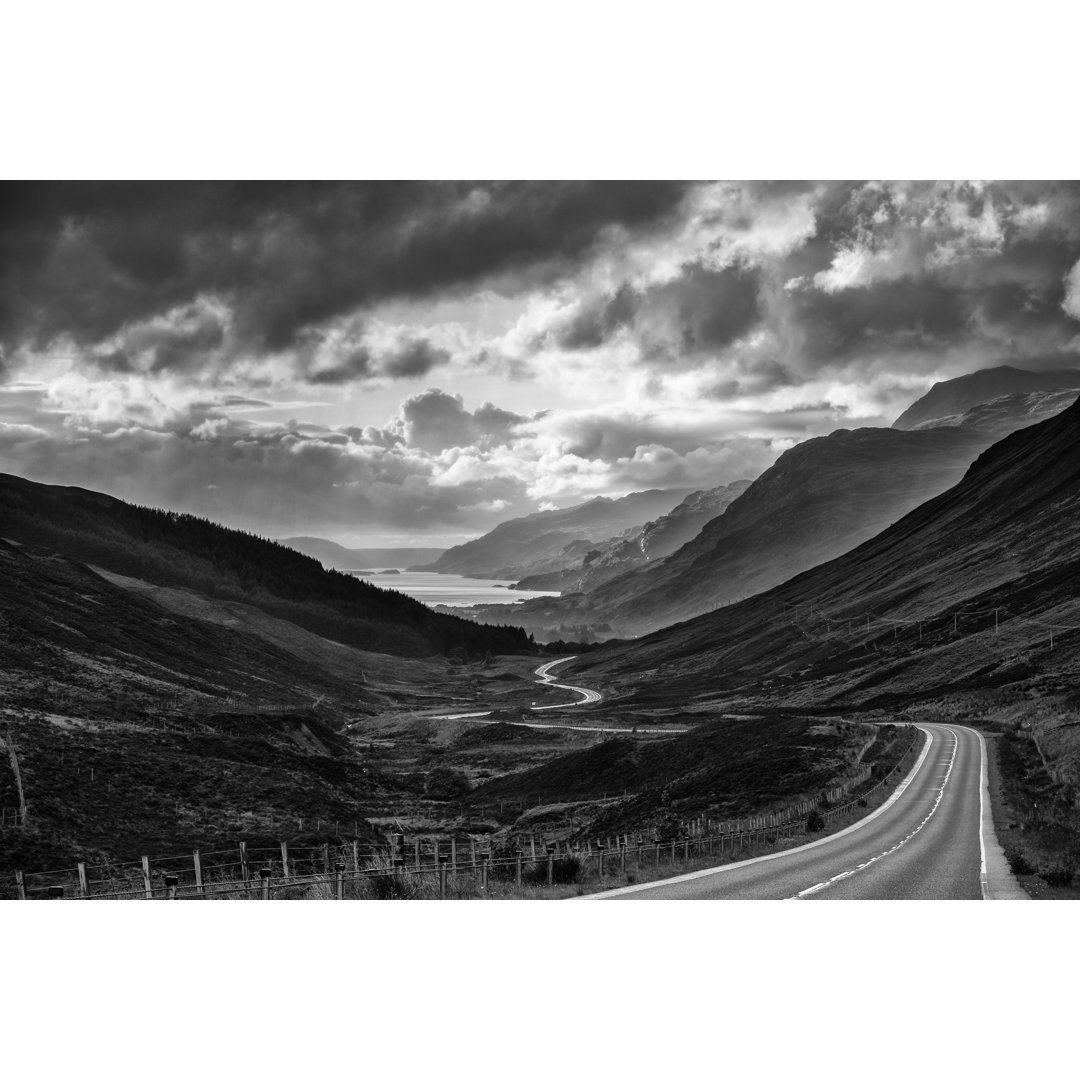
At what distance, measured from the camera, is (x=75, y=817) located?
150 feet

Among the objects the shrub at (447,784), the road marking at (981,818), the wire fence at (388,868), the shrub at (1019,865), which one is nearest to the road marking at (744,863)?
the wire fence at (388,868)

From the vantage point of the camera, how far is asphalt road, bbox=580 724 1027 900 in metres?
26.0

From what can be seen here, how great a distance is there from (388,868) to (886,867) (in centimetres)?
1678

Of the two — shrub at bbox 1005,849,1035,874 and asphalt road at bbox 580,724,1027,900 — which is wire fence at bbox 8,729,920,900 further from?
shrub at bbox 1005,849,1035,874

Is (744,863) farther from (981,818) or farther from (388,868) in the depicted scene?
(981,818)

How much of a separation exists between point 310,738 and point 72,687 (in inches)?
1065

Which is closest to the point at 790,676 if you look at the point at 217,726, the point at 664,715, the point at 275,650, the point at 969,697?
the point at 664,715

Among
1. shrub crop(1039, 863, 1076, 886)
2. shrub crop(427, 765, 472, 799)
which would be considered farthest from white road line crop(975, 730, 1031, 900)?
shrub crop(427, 765, 472, 799)

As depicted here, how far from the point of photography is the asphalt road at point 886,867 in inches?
1024

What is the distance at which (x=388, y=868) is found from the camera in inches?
1117

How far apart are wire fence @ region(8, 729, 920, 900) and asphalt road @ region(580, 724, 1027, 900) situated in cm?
278

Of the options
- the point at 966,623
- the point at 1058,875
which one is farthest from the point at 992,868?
the point at 966,623

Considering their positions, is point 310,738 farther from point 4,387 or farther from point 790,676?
point 790,676

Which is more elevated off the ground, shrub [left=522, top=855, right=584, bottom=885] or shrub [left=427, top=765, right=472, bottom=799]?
shrub [left=522, top=855, right=584, bottom=885]
